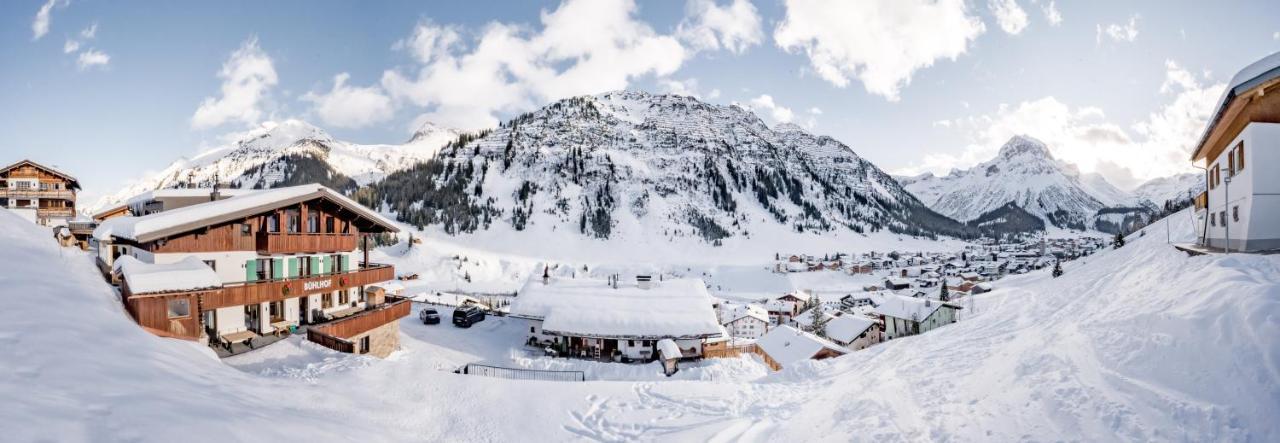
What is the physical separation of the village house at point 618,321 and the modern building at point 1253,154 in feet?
76.0

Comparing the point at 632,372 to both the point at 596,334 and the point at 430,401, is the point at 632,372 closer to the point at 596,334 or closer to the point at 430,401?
the point at 596,334

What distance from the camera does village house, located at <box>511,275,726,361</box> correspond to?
32.5m

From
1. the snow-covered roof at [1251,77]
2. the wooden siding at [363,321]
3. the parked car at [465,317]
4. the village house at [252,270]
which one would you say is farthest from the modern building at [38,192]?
the snow-covered roof at [1251,77]

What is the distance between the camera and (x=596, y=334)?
32.5 m

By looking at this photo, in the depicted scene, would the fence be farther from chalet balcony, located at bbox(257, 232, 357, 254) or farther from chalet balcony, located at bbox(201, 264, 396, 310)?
chalet balcony, located at bbox(257, 232, 357, 254)

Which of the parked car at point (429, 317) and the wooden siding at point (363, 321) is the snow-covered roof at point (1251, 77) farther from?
the parked car at point (429, 317)

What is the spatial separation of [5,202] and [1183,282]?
81870 millimetres

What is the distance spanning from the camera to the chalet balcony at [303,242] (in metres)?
20.8

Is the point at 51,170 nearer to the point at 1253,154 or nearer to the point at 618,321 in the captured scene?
the point at 618,321

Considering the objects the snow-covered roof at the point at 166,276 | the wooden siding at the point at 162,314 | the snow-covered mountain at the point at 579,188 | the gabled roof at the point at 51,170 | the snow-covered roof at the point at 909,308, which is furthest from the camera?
the snow-covered mountain at the point at 579,188

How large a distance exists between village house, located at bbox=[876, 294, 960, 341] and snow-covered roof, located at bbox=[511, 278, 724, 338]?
2826cm

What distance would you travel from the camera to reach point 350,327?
20.4 metres

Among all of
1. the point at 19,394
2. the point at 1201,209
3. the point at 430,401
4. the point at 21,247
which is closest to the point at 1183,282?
the point at 1201,209

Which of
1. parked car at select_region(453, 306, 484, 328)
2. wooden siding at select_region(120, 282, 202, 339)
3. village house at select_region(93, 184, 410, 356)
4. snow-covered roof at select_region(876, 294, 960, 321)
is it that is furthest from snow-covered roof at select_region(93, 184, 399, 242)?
snow-covered roof at select_region(876, 294, 960, 321)
